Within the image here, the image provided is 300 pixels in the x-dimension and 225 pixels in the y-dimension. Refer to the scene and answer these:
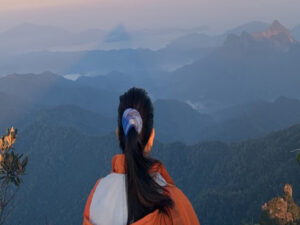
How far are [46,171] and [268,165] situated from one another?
93472mm

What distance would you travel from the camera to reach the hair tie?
4.07 meters

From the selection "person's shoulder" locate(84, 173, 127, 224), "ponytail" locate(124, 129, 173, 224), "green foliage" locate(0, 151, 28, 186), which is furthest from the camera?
"green foliage" locate(0, 151, 28, 186)

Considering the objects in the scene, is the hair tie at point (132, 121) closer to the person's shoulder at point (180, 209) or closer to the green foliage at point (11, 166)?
the person's shoulder at point (180, 209)

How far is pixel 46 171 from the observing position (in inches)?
6275

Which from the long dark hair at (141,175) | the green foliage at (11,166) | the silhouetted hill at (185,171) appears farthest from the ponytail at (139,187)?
the silhouetted hill at (185,171)

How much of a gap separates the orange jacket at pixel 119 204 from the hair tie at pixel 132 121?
311 mm

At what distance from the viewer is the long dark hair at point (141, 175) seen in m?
3.91

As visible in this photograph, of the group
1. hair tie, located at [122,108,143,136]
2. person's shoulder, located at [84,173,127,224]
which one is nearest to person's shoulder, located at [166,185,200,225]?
person's shoulder, located at [84,173,127,224]

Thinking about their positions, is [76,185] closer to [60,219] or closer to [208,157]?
[60,219]

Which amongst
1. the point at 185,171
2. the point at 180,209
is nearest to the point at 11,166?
the point at 180,209

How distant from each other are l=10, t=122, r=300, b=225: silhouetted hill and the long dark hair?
7318cm

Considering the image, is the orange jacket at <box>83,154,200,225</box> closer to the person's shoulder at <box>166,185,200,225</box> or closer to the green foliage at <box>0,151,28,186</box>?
the person's shoulder at <box>166,185,200,225</box>

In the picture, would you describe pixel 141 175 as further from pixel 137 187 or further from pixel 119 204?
pixel 119 204

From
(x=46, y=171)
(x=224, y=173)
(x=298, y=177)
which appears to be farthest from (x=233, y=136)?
(x=298, y=177)
